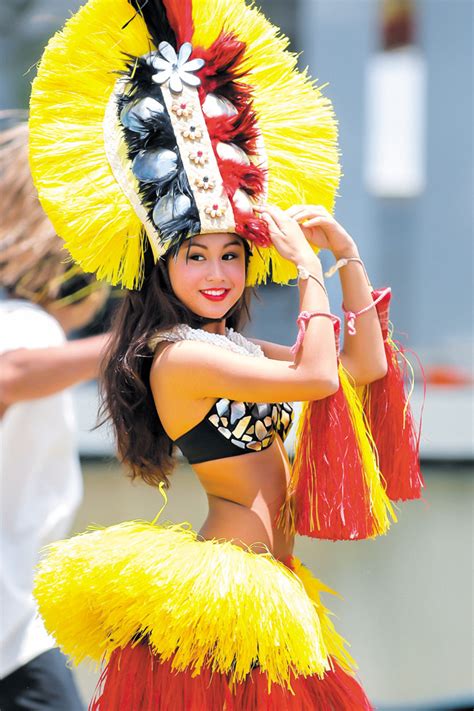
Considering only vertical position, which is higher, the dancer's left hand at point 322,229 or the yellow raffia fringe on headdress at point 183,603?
the dancer's left hand at point 322,229

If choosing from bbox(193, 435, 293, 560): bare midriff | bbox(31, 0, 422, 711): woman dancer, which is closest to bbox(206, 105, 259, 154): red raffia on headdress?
bbox(31, 0, 422, 711): woman dancer

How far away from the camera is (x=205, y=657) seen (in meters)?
2.08

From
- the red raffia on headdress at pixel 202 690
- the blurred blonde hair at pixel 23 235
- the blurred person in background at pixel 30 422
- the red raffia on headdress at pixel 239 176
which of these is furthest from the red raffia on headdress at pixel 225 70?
the red raffia on headdress at pixel 202 690

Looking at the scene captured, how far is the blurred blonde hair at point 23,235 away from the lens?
2889 mm

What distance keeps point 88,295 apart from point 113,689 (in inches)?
50.4

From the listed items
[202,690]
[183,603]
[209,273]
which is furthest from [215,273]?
[202,690]

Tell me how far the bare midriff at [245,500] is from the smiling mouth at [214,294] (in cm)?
33

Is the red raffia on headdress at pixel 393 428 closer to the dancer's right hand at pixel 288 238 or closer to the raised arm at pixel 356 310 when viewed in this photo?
the raised arm at pixel 356 310

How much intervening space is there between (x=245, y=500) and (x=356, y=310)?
469 mm

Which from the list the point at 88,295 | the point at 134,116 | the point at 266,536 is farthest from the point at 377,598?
the point at 134,116

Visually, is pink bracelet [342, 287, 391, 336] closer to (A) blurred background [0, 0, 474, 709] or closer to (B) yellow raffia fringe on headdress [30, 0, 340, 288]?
(B) yellow raffia fringe on headdress [30, 0, 340, 288]

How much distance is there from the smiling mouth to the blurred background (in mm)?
3014

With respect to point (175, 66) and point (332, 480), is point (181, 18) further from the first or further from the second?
point (332, 480)

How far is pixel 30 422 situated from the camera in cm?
281
